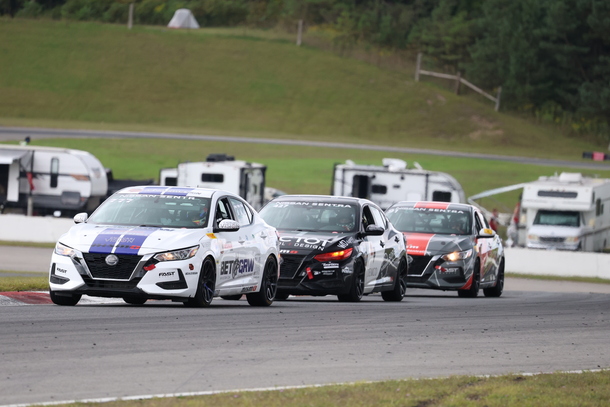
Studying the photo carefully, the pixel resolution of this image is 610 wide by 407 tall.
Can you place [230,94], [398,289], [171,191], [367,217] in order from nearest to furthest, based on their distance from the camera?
[171,191], [367,217], [398,289], [230,94]

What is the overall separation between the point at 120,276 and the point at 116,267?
11 cm

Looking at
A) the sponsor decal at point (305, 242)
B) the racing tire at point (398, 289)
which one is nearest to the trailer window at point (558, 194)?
the racing tire at point (398, 289)

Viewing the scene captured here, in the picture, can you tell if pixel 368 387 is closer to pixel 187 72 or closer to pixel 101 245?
pixel 101 245

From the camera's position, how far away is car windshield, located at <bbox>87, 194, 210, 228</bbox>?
45.3 feet

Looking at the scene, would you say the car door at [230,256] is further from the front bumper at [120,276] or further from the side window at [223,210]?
the front bumper at [120,276]

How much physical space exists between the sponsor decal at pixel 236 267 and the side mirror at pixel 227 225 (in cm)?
43

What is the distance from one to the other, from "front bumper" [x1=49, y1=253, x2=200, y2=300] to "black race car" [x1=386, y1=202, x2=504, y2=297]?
24.4ft

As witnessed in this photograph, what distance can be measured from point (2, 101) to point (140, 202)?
6606 centimetres

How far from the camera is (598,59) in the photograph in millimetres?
89250

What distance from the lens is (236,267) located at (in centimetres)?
1433

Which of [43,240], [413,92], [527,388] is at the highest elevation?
[413,92]

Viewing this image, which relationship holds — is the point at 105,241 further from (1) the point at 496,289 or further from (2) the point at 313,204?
(1) the point at 496,289

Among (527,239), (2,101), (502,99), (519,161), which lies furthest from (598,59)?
(527,239)

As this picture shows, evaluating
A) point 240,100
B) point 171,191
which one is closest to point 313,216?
point 171,191
